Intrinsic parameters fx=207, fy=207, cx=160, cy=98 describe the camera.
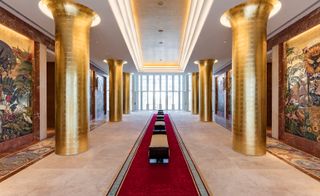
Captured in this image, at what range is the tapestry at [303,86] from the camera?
5719 mm

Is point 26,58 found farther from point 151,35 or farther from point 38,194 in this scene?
point 151,35

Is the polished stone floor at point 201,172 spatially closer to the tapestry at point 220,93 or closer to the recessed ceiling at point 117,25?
the recessed ceiling at point 117,25

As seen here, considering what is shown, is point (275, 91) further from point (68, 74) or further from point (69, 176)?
point (69, 176)

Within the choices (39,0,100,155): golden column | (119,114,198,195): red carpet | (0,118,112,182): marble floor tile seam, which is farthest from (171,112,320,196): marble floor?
(0,118,112,182): marble floor tile seam

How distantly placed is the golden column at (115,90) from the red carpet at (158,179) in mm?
8589

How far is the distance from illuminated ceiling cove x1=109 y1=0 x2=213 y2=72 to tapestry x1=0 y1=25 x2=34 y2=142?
3.17 meters

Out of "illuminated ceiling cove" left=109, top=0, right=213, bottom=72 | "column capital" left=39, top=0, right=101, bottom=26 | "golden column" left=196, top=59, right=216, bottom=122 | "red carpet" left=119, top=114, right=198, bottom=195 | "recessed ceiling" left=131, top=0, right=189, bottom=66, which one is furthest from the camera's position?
"golden column" left=196, top=59, right=216, bottom=122

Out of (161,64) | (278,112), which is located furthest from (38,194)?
(161,64)

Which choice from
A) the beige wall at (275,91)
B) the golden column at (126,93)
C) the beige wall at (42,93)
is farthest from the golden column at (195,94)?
the beige wall at (42,93)

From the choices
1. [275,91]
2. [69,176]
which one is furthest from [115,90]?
[69,176]

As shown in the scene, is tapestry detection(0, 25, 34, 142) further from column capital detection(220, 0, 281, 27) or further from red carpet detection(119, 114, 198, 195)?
column capital detection(220, 0, 281, 27)

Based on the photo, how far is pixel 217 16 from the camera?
6.04 metres

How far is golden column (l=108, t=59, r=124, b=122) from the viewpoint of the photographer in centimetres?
1341

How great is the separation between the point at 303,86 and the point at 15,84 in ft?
28.6
